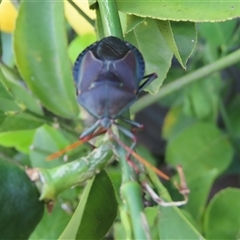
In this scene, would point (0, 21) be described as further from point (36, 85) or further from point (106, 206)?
point (106, 206)

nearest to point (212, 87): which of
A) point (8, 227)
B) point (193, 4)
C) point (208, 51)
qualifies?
point (208, 51)

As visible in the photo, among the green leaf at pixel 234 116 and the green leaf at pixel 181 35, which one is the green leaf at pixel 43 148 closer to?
the green leaf at pixel 181 35

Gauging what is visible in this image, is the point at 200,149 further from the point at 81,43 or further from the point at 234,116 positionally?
the point at 81,43

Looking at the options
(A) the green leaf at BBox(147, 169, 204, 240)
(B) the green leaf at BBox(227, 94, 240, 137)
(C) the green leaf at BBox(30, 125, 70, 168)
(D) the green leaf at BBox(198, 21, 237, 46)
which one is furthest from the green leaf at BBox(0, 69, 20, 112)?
(B) the green leaf at BBox(227, 94, 240, 137)

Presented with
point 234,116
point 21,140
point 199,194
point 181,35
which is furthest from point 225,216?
point 234,116

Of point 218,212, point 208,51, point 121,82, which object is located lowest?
point 218,212

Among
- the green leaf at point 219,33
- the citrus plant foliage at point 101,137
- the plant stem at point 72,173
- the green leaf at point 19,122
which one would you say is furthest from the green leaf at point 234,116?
the plant stem at point 72,173

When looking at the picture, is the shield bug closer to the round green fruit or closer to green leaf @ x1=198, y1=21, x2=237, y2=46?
the round green fruit
